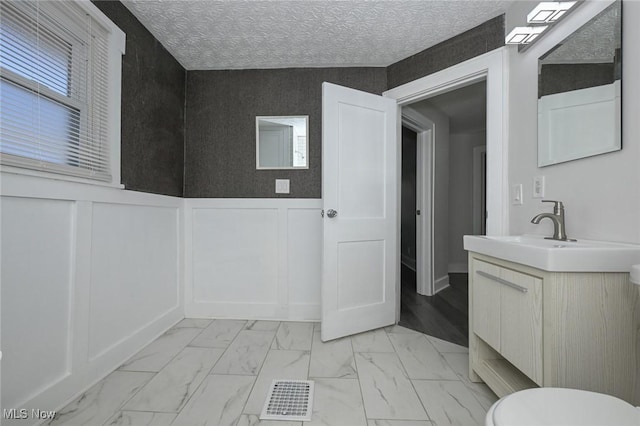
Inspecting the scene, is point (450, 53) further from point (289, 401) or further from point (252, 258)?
point (289, 401)

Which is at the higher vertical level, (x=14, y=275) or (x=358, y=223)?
(x=358, y=223)

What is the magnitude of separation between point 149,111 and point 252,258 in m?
1.41

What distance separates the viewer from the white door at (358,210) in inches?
85.0

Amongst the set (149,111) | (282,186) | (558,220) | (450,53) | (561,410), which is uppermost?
(450,53)

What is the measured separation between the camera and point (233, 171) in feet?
8.62

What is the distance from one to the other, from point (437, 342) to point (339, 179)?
1414mm

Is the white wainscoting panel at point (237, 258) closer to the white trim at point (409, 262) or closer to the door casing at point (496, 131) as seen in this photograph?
the door casing at point (496, 131)

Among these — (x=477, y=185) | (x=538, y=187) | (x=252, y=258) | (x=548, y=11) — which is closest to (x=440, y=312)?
(x=538, y=187)

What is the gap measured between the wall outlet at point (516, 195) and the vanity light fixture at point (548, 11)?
33.6 inches

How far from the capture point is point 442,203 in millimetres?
3695

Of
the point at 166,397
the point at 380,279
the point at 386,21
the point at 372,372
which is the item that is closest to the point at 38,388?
the point at 166,397

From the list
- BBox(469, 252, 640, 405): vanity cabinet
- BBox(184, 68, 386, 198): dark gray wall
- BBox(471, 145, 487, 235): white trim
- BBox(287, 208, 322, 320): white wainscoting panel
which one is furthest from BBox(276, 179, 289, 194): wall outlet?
BBox(471, 145, 487, 235): white trim

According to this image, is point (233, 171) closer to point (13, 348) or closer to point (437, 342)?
point (13, 348)

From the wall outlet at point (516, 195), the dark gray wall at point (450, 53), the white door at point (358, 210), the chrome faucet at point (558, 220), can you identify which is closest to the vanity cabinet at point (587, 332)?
the chrome faucet at point (558, 220)
